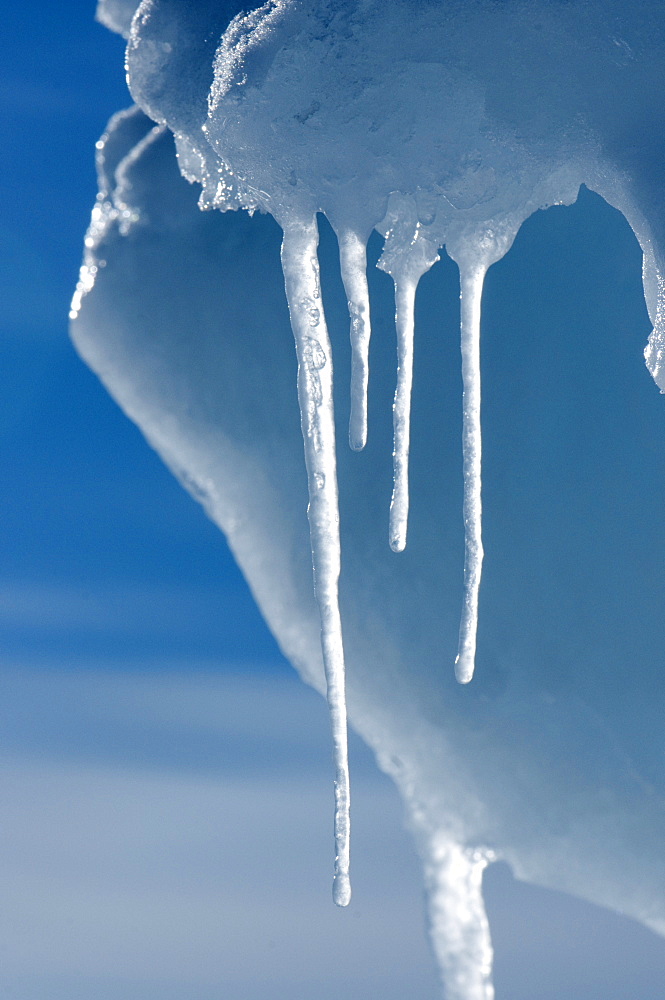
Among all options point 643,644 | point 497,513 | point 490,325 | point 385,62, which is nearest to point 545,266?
point 490,325

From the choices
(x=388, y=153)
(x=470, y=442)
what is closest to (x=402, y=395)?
(x=470, y=442)

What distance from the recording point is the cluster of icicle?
183 cm

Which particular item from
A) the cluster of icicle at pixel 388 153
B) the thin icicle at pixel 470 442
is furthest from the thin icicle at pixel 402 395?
the thin icicle at pixel 470 442

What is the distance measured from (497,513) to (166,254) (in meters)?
1.38

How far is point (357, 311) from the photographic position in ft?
6.82

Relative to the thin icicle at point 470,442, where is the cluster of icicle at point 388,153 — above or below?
above

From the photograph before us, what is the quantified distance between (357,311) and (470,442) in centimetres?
36

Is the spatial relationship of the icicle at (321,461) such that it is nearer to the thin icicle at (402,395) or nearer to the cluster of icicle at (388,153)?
the cluster of icicle at (388,153)

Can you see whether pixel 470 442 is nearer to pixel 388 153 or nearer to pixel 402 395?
Result: pixel 402 395

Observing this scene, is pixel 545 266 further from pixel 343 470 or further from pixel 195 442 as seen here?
pixel 195 442

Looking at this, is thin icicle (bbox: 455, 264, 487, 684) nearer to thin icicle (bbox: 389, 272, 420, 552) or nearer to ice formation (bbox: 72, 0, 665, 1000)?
ice formation (bbox: 72, 0, 665, 1000)

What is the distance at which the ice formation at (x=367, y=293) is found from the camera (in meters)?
1.84

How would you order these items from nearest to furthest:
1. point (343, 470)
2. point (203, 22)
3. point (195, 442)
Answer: point (203, 22)
point (343, 470)
point (195, 442)

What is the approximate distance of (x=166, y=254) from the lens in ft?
10.3
